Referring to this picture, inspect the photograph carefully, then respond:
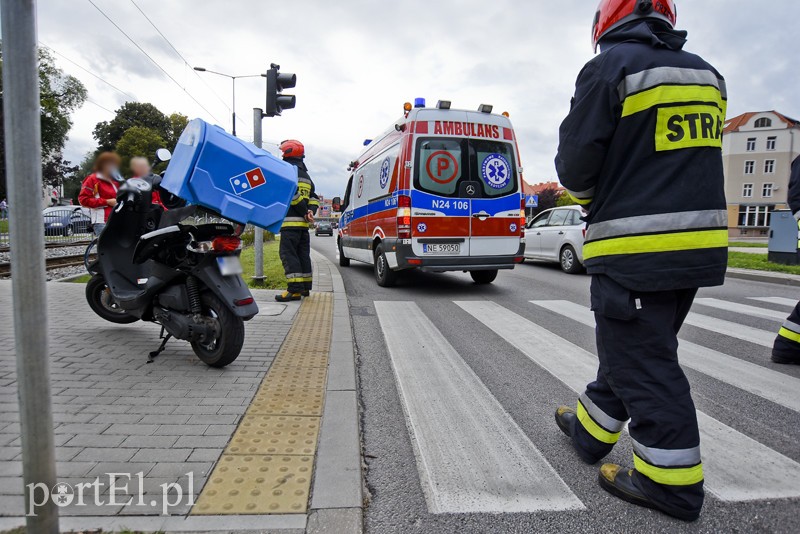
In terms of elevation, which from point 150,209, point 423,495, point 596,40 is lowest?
point 423,495

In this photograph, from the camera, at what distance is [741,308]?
21.6 feet

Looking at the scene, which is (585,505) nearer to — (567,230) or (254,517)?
(254,517)

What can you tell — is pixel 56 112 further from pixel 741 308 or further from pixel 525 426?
pixel 741 308

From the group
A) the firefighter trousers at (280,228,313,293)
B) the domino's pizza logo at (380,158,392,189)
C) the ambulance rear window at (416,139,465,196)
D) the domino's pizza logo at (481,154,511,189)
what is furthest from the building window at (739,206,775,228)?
the firefighter trousers at (280,228,313,293)

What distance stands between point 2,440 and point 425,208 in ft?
18.8

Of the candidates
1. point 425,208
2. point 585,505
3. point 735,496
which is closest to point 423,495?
point 585,505

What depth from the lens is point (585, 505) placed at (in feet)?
6.50

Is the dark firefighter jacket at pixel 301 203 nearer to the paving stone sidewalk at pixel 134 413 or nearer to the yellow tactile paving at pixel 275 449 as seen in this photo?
the paving stone sidewalk at pixel 134 413

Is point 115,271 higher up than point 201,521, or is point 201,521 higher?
point 115,271

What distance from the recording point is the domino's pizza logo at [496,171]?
296 inches

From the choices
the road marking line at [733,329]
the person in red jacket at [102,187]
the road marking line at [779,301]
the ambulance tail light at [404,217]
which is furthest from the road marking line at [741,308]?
the person in red jacket at [102,187]

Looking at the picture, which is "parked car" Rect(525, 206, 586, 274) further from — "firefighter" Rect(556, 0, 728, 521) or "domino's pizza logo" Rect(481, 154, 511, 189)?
"firefighter" Rect(556, 0, 728, 521)

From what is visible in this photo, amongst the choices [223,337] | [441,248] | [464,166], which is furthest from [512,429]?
[464,166]

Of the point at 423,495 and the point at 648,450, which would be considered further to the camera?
the point at 423,495
